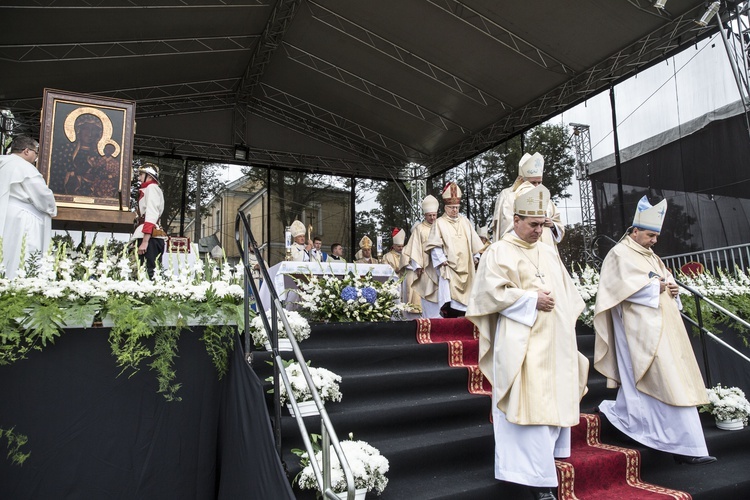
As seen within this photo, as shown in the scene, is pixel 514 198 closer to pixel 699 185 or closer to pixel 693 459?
pixel 693 459

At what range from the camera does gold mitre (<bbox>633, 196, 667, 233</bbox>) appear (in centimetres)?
484

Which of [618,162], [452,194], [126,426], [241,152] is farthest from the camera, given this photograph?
[241,152]

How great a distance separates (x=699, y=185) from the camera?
961cm

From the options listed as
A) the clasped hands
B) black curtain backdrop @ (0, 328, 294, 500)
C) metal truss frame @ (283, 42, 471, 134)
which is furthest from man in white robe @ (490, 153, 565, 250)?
metal truss frame @ (283, 42, 471, 134)

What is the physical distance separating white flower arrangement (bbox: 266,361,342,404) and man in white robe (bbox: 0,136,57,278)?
2625 millimetres

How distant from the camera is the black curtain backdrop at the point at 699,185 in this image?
8992 mm

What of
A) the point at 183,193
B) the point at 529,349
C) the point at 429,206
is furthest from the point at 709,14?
the point at 183,193

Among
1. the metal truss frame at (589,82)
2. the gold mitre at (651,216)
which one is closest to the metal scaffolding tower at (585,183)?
the metal truss frame at (589,82)

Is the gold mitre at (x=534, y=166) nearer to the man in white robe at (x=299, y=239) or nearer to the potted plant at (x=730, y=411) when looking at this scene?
the potted plant at (x=730, y=411)

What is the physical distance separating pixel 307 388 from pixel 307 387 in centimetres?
1

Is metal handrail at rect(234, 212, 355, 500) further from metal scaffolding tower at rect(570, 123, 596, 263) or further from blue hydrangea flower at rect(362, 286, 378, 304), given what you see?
metal scaffolding tower at rect(570, 123, 596, 263)

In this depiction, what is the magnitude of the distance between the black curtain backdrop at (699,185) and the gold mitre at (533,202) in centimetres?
582

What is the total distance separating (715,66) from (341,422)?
9.08m

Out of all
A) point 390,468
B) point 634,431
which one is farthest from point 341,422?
point 634,431
